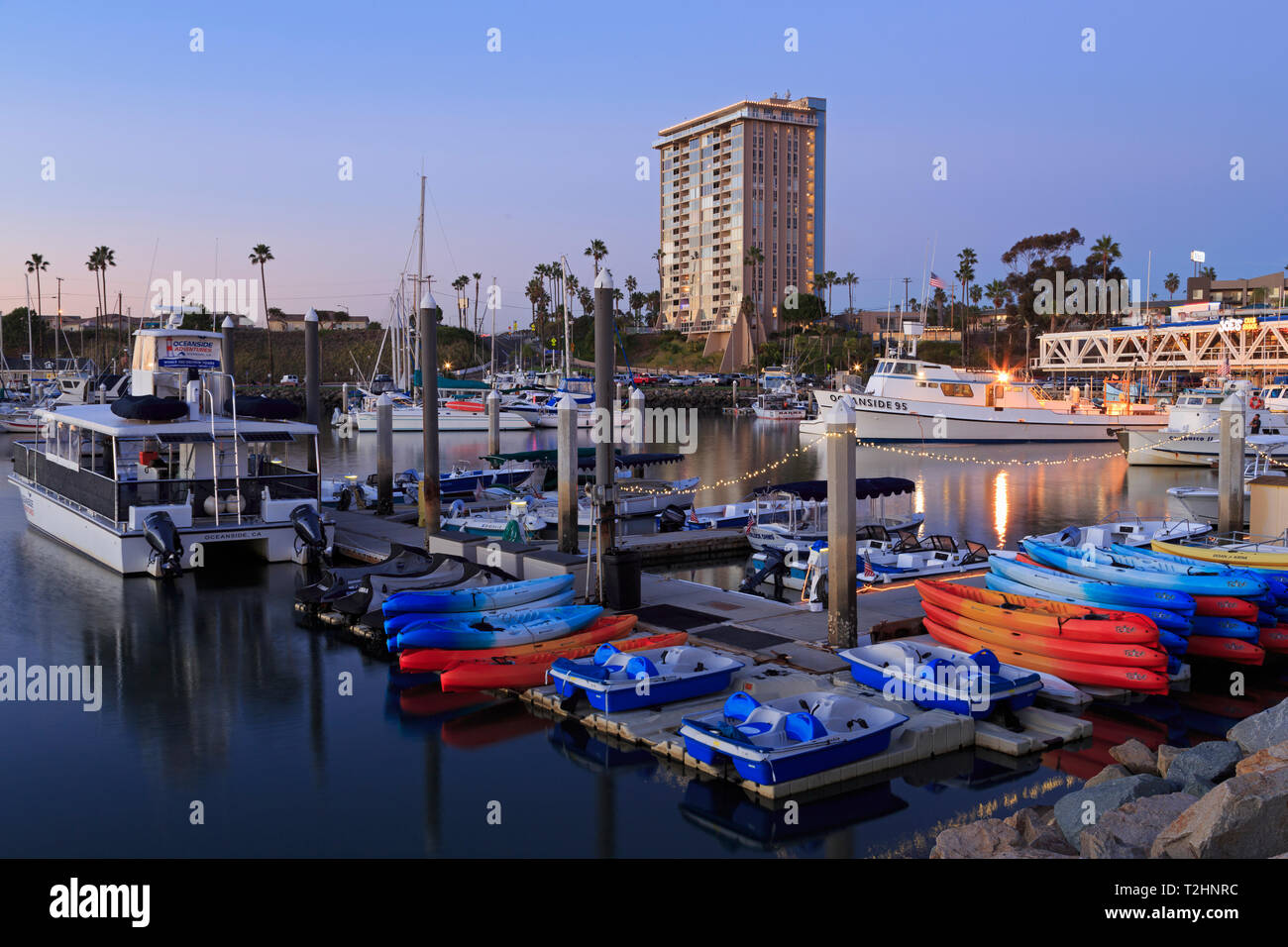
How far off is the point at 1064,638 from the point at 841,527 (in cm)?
307

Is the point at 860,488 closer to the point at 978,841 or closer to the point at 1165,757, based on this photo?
the point at 1165,757

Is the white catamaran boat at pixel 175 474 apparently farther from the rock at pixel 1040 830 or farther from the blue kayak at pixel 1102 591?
the rock at pixel 1040 830

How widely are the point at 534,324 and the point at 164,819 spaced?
461ft

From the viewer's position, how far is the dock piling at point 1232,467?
71.2 ft

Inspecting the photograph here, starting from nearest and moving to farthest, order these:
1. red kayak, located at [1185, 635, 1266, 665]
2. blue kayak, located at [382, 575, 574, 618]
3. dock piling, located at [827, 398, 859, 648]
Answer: dock piling, located at [827, 398, 859, 648]
red kayak, located at [1185, 635, 1266, 665]
blue kayak, located at [382, 575, 574, 618]

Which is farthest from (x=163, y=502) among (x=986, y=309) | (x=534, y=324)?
(x=986, y=309)

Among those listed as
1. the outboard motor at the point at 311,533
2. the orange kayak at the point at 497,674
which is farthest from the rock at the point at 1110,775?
the outboard motor at the point at 311,533

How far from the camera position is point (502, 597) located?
15000mm

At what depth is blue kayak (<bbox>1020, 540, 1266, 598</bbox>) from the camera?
47.3 ft

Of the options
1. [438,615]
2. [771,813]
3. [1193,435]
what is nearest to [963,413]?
[1193,435]

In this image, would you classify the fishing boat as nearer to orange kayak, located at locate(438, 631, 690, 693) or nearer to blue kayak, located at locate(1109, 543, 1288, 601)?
blue kayak, located at locate(1109, 543, 1288, 601)

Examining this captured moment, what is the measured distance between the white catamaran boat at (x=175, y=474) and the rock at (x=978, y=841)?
15108 millimetres

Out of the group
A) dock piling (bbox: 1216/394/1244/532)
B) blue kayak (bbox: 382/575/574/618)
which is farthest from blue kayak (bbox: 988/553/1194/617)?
dock piling (bbox: 1216/394/1244/532)

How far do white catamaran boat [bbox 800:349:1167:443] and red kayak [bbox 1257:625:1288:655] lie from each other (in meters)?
52.8
